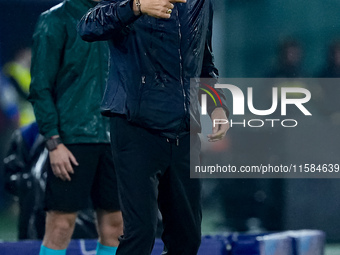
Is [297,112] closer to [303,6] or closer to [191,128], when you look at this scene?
[303,6]

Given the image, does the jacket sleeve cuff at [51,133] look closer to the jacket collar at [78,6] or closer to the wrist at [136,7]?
the jacket collar at [78,6]

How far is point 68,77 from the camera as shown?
345 centimetres

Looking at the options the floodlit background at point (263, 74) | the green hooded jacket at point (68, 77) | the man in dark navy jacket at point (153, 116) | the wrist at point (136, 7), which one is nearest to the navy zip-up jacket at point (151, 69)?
the man in dark navy jacket at point (153, 116)

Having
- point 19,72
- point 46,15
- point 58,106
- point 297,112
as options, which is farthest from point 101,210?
point 297,112

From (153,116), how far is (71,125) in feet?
3.22

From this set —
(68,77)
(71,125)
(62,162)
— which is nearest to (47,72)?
(68,77)

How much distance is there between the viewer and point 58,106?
11.4 feet

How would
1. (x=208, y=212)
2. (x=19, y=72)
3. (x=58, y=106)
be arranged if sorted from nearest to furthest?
(x=58, y=106)
(x=19, y=72)
(x=208, y=212)

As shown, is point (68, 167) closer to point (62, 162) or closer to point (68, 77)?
point (62, 162)

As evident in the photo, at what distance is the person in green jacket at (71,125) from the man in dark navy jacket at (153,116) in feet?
2.63

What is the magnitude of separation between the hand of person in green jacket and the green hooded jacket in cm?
7

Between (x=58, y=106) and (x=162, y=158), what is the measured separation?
3.48ft

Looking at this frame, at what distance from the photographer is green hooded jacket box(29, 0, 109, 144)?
11.2 ft

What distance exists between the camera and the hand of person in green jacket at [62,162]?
3.37 metres
